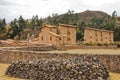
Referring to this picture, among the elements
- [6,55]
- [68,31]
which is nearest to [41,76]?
[6,55]

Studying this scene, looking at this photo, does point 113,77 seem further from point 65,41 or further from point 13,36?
point 13,36

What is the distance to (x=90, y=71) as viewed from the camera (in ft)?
49.0

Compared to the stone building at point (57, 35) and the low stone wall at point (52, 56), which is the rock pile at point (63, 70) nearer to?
the low stone wall at point (52, 56)

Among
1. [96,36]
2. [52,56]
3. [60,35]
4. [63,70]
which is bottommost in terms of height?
[63,70]

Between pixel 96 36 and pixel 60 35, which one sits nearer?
pixel 60 35

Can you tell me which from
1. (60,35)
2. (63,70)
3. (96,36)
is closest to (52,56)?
(63,70)

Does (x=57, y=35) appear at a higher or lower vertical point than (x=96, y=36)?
higher

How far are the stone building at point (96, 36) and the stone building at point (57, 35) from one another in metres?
4.09

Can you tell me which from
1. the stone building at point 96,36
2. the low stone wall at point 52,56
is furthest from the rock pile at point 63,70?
the stone building at point 96,36

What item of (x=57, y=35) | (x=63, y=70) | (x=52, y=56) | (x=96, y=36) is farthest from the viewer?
(x=96, y=36)

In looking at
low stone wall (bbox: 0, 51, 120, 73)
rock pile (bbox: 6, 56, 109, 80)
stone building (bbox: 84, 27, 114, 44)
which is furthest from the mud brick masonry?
rock pile (bbox: 6, 56, 109, 80)

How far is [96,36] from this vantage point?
6216 cm

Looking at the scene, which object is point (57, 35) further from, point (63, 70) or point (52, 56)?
point (63, 70)

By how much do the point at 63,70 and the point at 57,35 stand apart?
36.6m
